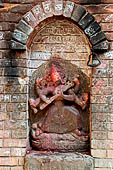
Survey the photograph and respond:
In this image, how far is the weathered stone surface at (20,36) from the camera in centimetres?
407

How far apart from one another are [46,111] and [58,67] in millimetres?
812

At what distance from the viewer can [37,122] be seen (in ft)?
14.5

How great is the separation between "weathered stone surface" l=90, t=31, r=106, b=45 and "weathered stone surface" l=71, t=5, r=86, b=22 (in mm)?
387

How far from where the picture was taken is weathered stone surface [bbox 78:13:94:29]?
4035 millimetres

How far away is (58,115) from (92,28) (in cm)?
158

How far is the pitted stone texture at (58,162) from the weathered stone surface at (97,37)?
1.90 m

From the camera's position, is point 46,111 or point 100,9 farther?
point 46,111

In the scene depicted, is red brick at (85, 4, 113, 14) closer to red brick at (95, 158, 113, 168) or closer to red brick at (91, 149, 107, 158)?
red brick at (91, 149, 107, 158)

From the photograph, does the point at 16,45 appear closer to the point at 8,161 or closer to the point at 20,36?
the point at 20,36

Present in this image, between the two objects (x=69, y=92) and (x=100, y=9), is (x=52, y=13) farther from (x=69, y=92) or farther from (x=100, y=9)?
(x=69, y=92)

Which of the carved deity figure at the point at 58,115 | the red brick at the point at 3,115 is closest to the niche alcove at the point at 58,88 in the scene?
the carved deity figure at the point at 58,115

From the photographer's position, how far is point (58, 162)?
4090mm

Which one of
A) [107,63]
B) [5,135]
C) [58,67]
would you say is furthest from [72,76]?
[5,135]

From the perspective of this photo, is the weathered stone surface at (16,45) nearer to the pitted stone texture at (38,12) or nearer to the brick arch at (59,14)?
the brick arch at (59,14)
